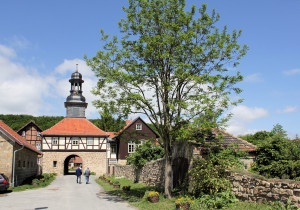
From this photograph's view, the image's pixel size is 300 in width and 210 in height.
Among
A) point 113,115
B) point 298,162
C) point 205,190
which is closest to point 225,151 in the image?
point 205,190

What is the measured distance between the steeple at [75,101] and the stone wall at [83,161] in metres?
8.38

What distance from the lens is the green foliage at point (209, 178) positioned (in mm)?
10797

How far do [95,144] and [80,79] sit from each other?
40.1 feet

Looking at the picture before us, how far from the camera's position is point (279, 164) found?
10.1m

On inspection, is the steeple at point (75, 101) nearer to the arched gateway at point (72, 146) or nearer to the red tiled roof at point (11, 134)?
the arched gateway at point (72, 146)

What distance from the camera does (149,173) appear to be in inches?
793

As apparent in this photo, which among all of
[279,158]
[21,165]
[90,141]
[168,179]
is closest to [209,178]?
[279,158]

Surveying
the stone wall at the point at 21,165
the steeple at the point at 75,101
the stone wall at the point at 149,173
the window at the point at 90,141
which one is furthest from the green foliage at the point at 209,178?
the steeple at the point at 75,101

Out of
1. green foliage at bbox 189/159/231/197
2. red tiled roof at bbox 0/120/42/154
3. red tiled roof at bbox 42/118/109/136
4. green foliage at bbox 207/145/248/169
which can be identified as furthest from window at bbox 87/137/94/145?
green foliage at bbox 207/145/248/169

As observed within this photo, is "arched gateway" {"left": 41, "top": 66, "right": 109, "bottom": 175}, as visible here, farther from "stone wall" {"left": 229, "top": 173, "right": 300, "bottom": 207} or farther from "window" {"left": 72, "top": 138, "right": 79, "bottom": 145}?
"stone wall" {"left": 229, "top": 173, "right": 300, "bottom": 207}

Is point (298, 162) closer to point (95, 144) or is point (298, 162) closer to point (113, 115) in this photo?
point (113, 115)

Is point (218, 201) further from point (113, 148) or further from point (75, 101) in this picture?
point (75, 101)

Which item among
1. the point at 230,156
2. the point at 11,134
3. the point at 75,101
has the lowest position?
the point at 230,156

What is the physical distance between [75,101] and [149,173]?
3005 centimetres
